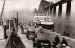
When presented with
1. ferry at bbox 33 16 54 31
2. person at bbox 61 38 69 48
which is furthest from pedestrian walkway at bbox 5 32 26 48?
person at bbox 61 38 69 48

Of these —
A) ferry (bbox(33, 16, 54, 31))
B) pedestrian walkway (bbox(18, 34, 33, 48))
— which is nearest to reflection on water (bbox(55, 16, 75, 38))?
ferry (bbox(33, 16, 54, 31))

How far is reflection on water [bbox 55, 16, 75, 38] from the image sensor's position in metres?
1.16

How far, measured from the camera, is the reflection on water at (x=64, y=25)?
1.16 meters

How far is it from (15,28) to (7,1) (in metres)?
0.30

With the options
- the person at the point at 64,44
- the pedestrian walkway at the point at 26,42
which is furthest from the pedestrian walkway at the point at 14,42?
the person at the point at 64,44

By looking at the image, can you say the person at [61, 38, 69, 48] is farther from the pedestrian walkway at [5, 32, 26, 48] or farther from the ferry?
the pedestrian walkway at [5, 32, 26, 48]

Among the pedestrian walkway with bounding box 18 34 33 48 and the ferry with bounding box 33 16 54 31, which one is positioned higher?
the ferry with bounding box 33 16 54 31

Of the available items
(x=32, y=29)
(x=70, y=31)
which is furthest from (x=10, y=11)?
(x=70, y=31)

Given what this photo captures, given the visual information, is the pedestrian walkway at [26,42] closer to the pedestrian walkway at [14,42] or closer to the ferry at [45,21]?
the pedestrian walkway at [14,42]

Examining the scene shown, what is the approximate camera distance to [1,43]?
114 cm

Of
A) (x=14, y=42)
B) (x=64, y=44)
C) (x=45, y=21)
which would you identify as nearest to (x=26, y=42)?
(x=14, y=42)

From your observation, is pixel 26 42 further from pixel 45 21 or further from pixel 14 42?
pixel 45 21

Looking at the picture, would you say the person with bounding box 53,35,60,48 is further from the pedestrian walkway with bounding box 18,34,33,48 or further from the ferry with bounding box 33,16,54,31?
the pedestrian walkway with bounding box 18,34,33,48

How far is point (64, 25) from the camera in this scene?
1.19 m
